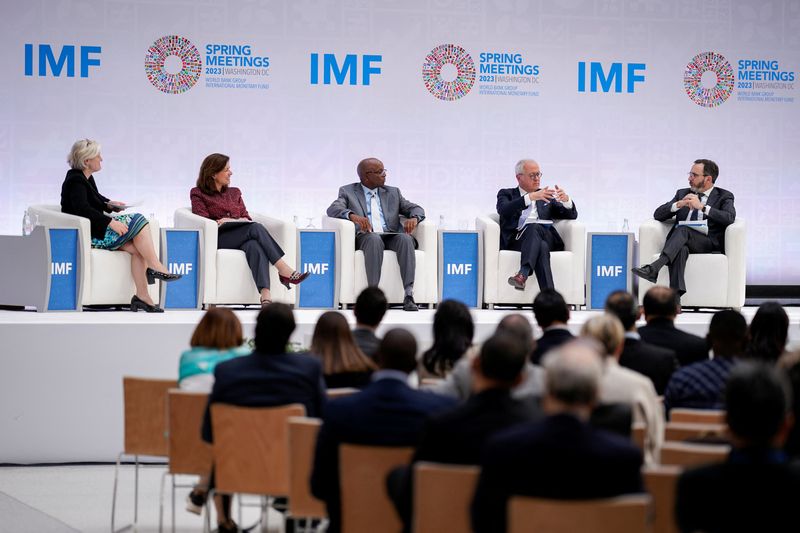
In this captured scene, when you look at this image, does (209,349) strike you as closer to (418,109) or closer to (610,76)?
(418,109)

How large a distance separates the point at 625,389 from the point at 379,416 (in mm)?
739

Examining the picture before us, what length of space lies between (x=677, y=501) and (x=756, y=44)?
855 cm

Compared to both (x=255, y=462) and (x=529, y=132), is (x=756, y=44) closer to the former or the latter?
(x=529, y=132)

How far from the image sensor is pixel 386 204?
807 cm

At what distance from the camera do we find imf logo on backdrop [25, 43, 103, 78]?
357 inches

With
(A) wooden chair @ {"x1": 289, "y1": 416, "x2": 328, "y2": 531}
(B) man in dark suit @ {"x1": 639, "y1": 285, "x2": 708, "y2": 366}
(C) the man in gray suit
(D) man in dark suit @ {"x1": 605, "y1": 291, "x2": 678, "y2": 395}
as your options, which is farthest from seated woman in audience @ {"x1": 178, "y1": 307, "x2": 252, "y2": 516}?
(C) the man in gray suit

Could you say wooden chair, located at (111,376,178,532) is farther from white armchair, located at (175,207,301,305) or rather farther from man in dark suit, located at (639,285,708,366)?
white armchair, located at (175,207,301,305)

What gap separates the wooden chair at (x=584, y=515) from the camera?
2.17 meters

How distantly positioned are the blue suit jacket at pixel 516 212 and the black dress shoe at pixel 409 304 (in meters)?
0.87

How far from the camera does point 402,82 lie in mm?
9500

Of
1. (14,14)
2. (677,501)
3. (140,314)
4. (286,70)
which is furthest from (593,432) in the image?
(14,14)

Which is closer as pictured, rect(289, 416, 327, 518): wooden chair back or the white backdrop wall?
rect(289, 416, 327, 518): wooden chair back

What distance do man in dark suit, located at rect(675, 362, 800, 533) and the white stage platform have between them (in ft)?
13.7

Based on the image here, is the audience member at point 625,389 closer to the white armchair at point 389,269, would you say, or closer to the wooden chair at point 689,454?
the wooden chair at point 689,454
